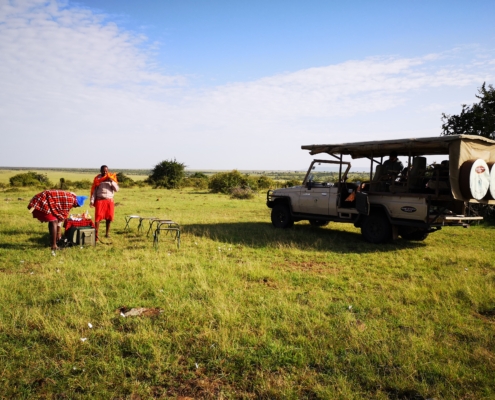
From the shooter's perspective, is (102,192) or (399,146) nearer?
(399,146)

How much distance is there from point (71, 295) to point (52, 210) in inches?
141

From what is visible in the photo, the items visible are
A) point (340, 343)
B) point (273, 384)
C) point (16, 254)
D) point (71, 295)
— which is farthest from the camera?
point (16, 254)

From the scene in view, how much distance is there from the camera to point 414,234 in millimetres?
10633

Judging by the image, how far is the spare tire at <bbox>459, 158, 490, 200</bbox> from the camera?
809cm

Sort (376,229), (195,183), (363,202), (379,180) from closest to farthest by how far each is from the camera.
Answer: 1. (363,202)
2. (376,229)
3. (379,180)
4. (195,183)

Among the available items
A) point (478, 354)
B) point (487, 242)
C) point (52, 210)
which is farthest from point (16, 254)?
point (487, 242)

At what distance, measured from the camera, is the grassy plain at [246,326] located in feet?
11.2

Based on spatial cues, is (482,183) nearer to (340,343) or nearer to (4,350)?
(340,343)

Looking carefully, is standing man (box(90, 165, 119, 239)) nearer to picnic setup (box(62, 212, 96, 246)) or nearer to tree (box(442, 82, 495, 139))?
picnic setup (box(62, 212, 96, 246))

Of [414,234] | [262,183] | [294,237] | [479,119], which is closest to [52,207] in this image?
[294,237]

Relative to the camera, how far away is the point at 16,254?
8094mm

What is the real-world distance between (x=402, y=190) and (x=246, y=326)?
7.08m

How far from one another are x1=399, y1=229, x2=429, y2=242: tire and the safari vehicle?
0.7 inches

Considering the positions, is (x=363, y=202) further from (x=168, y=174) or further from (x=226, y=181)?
(x=168, y=174)
